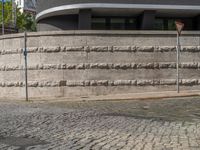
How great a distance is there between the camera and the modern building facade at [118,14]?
2800 cm

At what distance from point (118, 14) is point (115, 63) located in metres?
7.42

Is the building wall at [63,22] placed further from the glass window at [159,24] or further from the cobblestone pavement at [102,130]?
the cobblestone pavement at [102,130]

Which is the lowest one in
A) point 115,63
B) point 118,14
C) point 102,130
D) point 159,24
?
point 102,130

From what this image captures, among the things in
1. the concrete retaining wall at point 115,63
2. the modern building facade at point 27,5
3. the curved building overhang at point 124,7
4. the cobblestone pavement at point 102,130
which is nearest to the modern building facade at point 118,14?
the curved building overhang at point 124,7

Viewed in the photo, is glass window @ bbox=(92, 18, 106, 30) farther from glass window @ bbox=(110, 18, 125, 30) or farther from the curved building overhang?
the curved building overhang

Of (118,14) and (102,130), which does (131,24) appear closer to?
(118,14)

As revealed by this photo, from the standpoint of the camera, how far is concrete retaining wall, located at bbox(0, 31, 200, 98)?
75.8ft

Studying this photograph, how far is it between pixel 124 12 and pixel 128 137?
20222 millimetres

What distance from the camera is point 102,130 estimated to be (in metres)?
10.7

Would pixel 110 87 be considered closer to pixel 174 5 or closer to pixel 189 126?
pixel 174 5

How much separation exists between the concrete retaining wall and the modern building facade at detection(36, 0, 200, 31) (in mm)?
5101

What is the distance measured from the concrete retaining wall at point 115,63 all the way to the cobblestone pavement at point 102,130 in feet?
25.9

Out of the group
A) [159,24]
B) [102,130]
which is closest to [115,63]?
[159,24]

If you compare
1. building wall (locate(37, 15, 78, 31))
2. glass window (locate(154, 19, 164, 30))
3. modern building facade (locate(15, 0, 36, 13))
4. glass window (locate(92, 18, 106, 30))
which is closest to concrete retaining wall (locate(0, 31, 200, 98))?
glass window (locate(92, 18, 106, 30))
